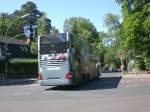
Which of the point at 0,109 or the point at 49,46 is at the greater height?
the point at 49,46

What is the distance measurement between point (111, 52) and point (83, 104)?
324 ft

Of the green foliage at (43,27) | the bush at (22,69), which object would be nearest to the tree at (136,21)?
the bush at (22,69)

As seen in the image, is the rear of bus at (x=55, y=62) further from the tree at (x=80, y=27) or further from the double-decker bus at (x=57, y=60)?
the tree at (x=80, y=27)

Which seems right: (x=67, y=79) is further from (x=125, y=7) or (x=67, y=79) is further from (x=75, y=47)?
(x=125, y=7)

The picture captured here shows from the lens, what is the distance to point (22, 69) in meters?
65.5

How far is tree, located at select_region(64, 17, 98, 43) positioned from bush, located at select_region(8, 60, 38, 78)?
50886 mm

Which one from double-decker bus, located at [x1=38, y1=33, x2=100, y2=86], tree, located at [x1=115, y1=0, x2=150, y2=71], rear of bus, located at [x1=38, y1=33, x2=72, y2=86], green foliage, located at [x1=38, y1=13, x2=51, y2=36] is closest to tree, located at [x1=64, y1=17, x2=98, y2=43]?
green foliage, located at [x1=38, y1=13, x2=51, y2=36]

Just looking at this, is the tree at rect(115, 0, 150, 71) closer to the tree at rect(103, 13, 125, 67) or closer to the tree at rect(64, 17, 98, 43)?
the tree at rect(103, 13, 125, 67)

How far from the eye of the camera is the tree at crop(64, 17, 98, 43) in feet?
383

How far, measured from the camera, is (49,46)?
97.3ft

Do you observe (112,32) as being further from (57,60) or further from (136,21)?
(57,60)

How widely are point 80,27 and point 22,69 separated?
2156 inches

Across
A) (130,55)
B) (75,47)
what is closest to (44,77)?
(75,47)

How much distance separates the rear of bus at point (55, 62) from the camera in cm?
2895
